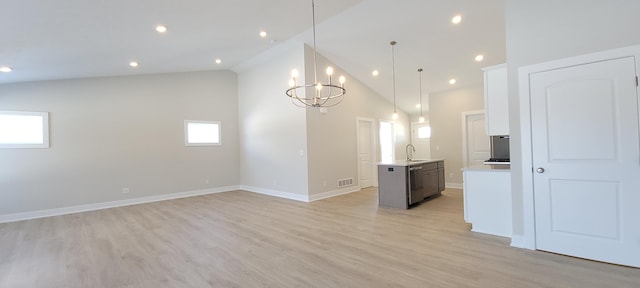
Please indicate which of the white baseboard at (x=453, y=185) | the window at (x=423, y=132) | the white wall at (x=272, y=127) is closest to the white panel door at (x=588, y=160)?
the white wall at (x=272, y=127)

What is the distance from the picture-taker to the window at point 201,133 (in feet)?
23.6

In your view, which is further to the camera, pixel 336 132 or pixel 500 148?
pixel 336 132

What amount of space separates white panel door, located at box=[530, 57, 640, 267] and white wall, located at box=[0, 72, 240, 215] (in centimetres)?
699

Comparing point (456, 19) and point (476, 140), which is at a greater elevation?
point (456, 19)

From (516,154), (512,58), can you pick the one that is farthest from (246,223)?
(512,58)

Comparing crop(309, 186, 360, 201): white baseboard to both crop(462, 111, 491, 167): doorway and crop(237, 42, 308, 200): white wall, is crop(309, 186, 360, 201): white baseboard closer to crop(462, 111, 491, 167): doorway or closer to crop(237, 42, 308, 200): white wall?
crop(237, 42, 308, 200): white wall

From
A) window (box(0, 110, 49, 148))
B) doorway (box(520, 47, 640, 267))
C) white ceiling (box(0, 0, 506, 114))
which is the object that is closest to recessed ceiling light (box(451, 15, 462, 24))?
white ceiling (box(0, 0, 506, 114))

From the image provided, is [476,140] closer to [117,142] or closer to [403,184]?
[403,184]

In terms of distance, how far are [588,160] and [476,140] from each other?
446 cm

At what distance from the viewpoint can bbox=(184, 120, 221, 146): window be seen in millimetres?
7180

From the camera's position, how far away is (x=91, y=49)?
4.14 meters

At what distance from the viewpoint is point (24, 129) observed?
5238 mm

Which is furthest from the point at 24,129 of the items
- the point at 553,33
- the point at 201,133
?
the point at 553,33

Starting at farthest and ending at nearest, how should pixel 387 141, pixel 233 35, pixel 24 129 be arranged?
pixel 387 141
pixel 24 129
pixel 233 35
